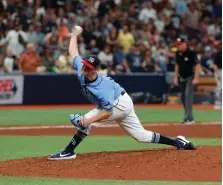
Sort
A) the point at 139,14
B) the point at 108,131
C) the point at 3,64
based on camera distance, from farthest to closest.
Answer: the point at 139,14 < the point at 3,64 < the point at 108,131

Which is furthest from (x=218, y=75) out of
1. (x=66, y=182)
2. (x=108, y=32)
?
(x=66, y=182)

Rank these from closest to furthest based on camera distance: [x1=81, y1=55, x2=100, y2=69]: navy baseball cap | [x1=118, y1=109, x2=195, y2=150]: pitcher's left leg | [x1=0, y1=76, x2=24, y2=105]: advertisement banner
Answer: [x1=81, y1=55, x2=100, y2=69]: navy baseball cap
[x1=118, y1=109, x2=195, y2=150]: pitcher's left leg
[x1=0, y1=76, x2=24, y2=105]: advertisement banner

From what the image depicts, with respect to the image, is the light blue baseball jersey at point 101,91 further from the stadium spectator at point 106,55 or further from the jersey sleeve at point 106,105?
the stadium spectator at point 106,55

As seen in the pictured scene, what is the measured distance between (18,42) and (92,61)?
42.5ft

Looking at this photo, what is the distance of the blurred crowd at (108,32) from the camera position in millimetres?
22391

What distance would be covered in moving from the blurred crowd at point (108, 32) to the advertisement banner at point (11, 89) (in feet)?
1.06

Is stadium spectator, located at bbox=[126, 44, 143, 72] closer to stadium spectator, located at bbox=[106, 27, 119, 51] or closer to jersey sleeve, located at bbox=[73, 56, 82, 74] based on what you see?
stadium spectator, located at bbox=[106, 27, 119, 51]

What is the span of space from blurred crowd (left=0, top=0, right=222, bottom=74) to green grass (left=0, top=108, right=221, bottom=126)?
75.7 inches

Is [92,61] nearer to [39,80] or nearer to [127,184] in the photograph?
[127,184]

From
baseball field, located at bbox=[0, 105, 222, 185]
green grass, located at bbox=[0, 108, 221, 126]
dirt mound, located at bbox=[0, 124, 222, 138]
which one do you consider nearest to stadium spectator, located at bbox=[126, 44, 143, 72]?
green grass, located at bbox=[0, 108, 221, 126]

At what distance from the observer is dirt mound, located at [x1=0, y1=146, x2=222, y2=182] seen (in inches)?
361

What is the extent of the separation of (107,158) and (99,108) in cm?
75

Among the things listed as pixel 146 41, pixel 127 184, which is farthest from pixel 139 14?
pixel 127 184

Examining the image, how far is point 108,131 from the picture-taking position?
51.1 ft
